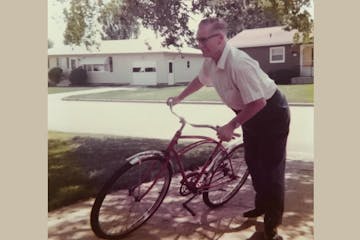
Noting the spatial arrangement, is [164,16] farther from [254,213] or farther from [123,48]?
[254,213]

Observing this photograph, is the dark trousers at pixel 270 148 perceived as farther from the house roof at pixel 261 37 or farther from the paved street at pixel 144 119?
the house roof at pixel 261 37

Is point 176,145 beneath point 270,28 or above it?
beneath

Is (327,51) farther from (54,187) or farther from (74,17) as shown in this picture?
(54,187)

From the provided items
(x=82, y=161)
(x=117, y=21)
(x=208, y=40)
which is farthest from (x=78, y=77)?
(x=208, y=40)

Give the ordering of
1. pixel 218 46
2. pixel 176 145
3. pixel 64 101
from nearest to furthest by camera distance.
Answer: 1. pixel 218 46
2. pixel 176 145
3. pixel 64 101

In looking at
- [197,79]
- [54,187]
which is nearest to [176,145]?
[197,79]

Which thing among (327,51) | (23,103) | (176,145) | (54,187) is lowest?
(54,187)

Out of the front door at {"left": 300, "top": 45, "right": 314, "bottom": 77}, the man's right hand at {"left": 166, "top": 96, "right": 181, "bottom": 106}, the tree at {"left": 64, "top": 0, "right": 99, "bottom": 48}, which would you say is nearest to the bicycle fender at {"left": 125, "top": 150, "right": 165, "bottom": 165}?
the man's right hand at {"left": 166, "top": 96, "right": 181, "bottom": 106}

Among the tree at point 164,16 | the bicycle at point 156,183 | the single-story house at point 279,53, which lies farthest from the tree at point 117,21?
the single-story house at point 279,53
